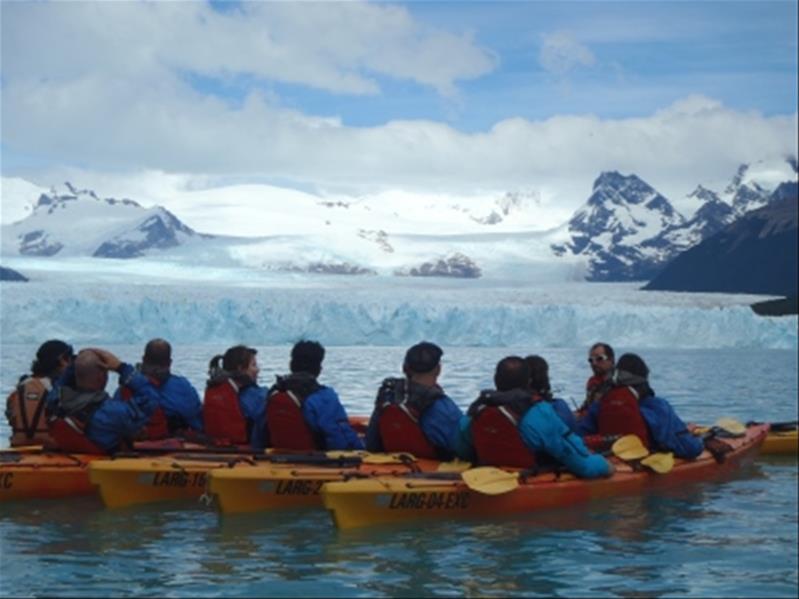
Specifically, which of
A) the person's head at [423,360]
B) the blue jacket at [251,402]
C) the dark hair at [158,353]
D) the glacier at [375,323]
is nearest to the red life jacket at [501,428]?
the person's head at [423,360]

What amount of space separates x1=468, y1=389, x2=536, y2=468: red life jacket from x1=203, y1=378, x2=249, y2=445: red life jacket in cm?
260

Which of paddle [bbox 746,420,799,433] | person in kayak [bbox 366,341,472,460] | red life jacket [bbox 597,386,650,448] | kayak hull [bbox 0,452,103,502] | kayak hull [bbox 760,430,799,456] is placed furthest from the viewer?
paddle [bbox 746,420,799,433]

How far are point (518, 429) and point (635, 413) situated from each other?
1.99 m

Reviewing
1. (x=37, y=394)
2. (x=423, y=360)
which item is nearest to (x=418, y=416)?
(x=423, y=360)

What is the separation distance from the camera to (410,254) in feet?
471

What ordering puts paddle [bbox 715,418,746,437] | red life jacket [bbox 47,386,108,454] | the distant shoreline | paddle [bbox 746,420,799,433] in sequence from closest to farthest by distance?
red life jacket [bbox 47,386,108,454] → paddle [bbox 715,418,746,437] → paddle [bbox 746,420,799,433] → the distant shoreline

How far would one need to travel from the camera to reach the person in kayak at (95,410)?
10.1 meters

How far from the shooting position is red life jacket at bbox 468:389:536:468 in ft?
30.5

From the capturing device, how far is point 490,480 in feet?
30.5

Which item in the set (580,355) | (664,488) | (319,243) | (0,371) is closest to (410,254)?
(319,243)

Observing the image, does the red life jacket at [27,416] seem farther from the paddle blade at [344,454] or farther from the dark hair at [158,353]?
the paddle blade at [344,454]

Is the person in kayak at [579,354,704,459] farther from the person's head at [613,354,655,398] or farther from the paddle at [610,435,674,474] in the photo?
the paddle at [610,435,674,474]

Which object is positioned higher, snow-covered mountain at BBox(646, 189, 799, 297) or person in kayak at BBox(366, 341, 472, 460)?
snow-covered mountain at BBox(646, 189, 799, 297)

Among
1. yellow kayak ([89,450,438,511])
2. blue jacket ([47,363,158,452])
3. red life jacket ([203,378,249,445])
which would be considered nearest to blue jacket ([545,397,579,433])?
yellow kayak ([89,450,438,511])
